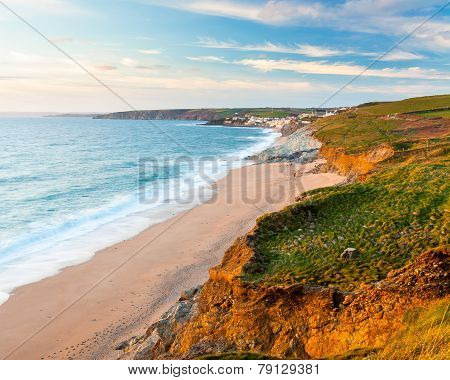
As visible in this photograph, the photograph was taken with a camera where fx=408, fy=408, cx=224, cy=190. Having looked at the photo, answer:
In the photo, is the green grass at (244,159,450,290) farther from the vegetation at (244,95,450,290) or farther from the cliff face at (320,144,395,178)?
the cliff face at (320,144,395,178)

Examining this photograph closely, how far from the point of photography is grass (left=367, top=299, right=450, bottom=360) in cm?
659

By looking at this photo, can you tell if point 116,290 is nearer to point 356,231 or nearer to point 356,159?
point 356,231

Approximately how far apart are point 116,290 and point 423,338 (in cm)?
1630

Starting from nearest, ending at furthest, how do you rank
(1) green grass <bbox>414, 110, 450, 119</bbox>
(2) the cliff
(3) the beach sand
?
(2) the cliff
(3) the beach sand
(1) green grass <bbox>414, 110, 450, 119</bbox>

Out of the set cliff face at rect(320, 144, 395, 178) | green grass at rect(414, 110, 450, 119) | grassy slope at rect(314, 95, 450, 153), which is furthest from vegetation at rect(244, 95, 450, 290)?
green grass at rect(414, 110, 450, 119)

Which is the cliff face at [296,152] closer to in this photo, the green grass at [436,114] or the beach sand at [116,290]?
the green grass at [436,114]

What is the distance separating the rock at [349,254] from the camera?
44.0 ft

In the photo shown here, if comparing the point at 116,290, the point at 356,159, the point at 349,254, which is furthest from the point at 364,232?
the point at 356,159

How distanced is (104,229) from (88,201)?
1189 centimetres

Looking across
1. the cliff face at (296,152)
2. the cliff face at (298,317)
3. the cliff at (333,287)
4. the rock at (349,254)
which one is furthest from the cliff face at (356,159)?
the cliff face at (298,317)

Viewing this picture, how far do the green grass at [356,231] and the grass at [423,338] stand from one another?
7.25ft

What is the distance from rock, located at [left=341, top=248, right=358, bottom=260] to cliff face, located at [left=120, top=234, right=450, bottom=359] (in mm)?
2007

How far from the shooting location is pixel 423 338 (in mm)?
7305

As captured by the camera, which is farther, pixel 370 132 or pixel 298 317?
pixel 370 132
